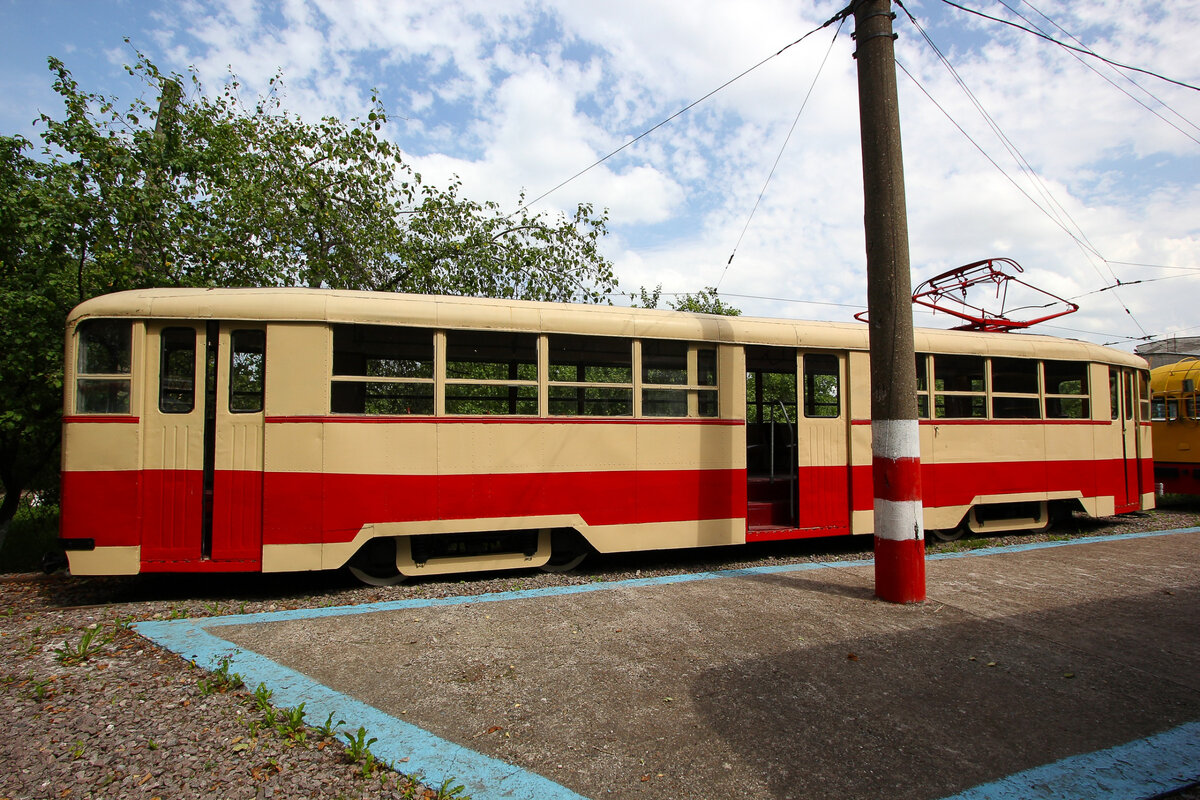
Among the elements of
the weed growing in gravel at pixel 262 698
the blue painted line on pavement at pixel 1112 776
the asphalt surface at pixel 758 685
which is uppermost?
the weed growing in gravel at pixel 262 698

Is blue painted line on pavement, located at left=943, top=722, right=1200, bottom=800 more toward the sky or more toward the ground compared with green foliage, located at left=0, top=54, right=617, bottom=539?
more toward the ground

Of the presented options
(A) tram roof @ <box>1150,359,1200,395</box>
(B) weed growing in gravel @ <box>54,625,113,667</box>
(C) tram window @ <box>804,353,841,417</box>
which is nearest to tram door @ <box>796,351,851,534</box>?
(C) tram window @ <box>804,353,841,417</box>

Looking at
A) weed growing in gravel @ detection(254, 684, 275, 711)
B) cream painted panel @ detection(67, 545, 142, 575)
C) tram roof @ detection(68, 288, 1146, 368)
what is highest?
tram roof @ detection(68, 288, 1146, 368)

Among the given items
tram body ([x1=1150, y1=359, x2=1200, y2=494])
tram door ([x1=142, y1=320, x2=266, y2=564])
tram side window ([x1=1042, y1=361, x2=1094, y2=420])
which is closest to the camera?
tram door ([x1=142, y1=320, x2=266, y2=564])

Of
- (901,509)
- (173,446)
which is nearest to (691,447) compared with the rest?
(901,509)

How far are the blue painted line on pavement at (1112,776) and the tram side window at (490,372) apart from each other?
14.9 ft

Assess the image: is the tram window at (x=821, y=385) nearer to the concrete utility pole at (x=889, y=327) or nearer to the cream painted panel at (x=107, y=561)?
the concrete utility pole at (x=889, y=327)

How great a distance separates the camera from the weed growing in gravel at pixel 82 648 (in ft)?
13.4

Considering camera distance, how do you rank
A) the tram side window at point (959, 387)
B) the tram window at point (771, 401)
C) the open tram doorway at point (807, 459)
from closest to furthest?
the open tram doorway at point (807, 459), the tram window at point (771, 401), the tram side window at point (959, 387)

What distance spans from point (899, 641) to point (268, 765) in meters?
3.99

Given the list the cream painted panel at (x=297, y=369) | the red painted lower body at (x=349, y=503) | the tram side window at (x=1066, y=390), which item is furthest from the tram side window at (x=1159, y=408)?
the cream painted panel at (x=297, y=369)

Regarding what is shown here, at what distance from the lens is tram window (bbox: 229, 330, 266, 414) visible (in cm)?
Answer: 570

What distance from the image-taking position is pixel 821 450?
24.1 ft

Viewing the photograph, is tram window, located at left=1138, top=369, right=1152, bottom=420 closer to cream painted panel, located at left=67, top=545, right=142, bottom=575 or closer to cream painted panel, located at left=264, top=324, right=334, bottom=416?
cream painted panel, located at left=264, top=324, right=334, bottom=416
